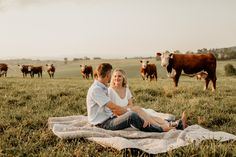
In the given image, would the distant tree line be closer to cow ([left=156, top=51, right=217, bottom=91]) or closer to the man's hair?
cow ([left=156, top=51, right=217, bottom=91])

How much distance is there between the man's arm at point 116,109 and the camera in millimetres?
7188

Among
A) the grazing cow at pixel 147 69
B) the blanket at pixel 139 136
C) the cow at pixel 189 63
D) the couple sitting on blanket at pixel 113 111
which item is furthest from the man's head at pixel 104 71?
the grazing cow at pixel 147 69

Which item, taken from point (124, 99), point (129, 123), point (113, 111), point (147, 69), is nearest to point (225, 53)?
point (147, 69)

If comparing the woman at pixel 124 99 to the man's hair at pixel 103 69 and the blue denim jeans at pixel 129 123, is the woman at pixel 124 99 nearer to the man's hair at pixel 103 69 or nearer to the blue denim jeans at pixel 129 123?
the blue denim jeans at pixel 129 123

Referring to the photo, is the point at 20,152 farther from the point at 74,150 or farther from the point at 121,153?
the point at 121,153

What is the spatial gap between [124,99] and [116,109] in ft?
1.96

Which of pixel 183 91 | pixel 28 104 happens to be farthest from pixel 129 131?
pixel 183 91

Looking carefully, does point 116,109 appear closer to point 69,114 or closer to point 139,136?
point 139,136

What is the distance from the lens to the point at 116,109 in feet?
23.7

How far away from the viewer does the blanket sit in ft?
19.4

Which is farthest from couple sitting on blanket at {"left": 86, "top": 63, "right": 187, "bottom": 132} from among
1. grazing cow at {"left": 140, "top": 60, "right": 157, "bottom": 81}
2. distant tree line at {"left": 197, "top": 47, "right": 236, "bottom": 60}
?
distant tree line at {"left": 197, "top": 47, "right": 236, "bottom": 60}

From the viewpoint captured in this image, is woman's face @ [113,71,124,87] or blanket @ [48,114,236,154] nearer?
blanket @ [48,114,236,154]

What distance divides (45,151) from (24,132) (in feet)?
4.32

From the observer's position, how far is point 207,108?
10.2 m
